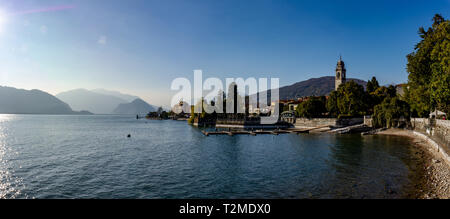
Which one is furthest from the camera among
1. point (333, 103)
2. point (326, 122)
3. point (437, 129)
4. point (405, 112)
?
point (333, 103)

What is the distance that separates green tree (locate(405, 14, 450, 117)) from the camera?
33.1 meters

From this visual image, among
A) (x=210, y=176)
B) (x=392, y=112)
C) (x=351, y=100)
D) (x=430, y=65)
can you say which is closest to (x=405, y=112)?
(x=392, y=112)

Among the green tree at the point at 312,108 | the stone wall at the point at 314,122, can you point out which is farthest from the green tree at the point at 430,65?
the green tree at the point at 312,108

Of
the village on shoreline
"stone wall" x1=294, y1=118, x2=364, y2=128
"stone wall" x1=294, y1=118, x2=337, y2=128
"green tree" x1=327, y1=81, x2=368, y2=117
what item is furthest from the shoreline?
"green tree" x1=327, y1=81, x2=368, y2=117

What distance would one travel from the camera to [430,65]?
3831 cm

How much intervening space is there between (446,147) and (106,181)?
38.4 m

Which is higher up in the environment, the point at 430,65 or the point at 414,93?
the point at 430,65

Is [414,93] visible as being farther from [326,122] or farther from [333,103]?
[333,103]

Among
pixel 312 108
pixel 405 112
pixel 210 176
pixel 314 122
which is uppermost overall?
pixel 312 108

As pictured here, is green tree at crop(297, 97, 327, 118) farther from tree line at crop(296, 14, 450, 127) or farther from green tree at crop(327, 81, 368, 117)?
green tree at crop(327, 81, 368, 117)

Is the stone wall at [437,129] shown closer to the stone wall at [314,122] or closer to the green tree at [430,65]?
the green tree at [430,65]
